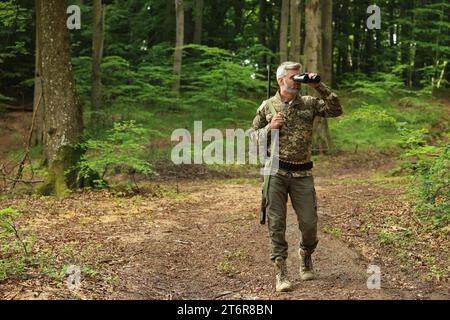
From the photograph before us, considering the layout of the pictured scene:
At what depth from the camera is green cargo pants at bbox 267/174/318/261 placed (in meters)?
5.54

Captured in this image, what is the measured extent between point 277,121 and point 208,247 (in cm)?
304

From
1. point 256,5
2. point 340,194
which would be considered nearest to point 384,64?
point 256,5

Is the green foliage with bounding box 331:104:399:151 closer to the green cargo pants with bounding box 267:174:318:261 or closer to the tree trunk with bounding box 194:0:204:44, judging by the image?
the tree trunk with bounding box 194:0:204:44

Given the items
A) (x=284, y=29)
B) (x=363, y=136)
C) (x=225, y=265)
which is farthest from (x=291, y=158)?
(x=284, y=29)

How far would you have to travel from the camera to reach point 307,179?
5625mm

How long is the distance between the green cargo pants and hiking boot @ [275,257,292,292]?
8 centimetres

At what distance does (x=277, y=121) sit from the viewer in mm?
5434

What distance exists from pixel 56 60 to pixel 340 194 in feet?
23.9

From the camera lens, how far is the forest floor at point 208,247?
548 cm

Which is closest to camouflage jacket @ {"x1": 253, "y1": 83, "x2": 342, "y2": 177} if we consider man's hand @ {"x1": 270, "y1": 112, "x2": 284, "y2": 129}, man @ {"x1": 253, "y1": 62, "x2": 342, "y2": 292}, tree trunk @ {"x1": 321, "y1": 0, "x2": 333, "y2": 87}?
man @ {"x1": 253, "y1": 62, "x2": 342, "y2": 292}

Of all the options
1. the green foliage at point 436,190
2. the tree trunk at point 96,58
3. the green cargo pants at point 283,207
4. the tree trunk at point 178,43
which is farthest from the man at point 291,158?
the tree trunk at point 178,43

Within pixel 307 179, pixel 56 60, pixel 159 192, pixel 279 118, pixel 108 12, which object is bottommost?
pixel 159 192

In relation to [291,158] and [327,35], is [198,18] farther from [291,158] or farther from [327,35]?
[291,158]

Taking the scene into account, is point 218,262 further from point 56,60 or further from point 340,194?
point 56,60
